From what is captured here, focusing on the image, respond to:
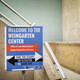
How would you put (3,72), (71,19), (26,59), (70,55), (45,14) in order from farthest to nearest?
(45,14) → (71,19) → (70,55) → (3,72) → (26,59)

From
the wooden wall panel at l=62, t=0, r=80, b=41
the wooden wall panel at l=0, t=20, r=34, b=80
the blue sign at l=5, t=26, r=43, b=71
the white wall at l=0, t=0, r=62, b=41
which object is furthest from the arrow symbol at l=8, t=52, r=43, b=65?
the white wall at l=0, t=0, r=62, b=41

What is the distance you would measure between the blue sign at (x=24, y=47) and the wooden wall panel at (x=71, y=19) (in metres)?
3.12

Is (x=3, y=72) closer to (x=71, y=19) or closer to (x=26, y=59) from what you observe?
(x=26, y=59)

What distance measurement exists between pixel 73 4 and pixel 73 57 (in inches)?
93.8

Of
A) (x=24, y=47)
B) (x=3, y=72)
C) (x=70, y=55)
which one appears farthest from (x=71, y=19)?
(x=24, y=47)

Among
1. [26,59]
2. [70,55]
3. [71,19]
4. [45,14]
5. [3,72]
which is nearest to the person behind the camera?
[26,59]

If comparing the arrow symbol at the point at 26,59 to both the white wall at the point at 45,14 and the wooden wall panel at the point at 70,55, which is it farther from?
the white wall at the point at 45,14

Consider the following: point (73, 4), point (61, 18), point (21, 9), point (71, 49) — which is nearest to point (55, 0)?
point (61, 18)

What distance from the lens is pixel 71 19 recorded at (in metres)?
4.31

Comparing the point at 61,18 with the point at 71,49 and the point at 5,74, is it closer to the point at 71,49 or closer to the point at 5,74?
the point at 71,49

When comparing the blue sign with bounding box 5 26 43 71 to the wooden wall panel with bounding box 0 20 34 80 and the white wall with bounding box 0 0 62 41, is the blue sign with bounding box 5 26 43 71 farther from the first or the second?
the white wall with bounding box 0 0 62 41

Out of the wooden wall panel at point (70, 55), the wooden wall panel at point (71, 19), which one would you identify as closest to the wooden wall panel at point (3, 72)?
the wooden wall panel at point (70, 55)

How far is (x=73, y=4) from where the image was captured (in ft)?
13.6

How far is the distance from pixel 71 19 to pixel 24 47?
11.9 ft
